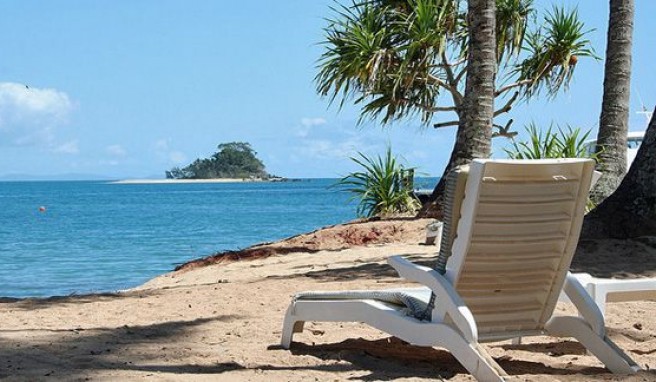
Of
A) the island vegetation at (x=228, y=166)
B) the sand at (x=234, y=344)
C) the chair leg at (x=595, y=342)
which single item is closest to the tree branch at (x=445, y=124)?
the sand at (x=234, y=344)

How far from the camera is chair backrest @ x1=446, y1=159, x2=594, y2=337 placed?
4520mm

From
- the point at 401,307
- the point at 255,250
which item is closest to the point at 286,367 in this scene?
the point at 401,307

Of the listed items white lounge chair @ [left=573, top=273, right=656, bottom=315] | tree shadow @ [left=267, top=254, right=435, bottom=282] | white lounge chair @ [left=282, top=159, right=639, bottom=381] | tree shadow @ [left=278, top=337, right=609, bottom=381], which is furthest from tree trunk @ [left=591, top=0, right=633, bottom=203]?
white lounge chair @ [left=282, top=159, right=639, bottom=381]

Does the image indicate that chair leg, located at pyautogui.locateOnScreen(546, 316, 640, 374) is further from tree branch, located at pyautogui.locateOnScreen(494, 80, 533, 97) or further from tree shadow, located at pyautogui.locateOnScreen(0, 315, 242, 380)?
tree branch, located at pyautogui.locateOnScreen(494, 80, 533, 97)

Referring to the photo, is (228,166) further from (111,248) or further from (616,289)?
(616,289)

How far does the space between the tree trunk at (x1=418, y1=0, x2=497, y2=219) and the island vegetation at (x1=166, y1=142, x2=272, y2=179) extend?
11120 cm

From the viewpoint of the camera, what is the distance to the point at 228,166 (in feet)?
431

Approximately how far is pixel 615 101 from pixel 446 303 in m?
9.42

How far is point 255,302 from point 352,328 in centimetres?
124

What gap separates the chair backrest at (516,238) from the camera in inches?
178

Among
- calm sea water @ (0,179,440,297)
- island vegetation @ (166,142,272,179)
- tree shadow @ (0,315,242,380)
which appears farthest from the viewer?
island vegetation @ (166,142,272,179)

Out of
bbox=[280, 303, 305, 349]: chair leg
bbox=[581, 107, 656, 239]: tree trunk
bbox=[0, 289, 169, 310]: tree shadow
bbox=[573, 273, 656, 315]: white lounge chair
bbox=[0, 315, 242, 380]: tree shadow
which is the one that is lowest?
bbox=[0, 289, 169, 310]: tree shadow

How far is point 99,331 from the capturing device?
6.08 meters

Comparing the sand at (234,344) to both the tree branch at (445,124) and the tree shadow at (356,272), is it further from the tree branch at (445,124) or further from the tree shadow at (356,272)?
the tree branch at (445,124)
